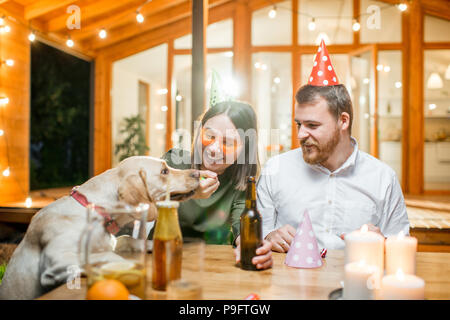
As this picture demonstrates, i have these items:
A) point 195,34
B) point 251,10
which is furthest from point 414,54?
point 195,34

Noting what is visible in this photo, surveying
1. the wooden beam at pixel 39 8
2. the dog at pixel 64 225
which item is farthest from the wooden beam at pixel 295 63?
the dog at pixel 64 225

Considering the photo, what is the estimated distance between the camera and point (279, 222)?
5.68ft

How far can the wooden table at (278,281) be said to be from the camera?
0.84m

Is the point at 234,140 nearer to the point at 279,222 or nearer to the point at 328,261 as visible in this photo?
the point at 279,222

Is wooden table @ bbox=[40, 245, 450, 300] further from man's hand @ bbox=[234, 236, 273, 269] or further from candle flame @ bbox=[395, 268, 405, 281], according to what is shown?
candle flame @ bbox=[395, 268, 405, 281]

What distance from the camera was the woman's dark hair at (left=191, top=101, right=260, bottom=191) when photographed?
1661 mm

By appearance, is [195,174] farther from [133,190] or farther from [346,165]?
[346,165]

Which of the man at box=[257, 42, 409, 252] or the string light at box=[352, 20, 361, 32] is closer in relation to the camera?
the man at box=[257, 42, 409, 252]

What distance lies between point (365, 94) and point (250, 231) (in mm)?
5241

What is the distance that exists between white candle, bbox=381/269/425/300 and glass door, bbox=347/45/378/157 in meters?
4.96

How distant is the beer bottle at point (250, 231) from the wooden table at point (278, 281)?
0.11 feet

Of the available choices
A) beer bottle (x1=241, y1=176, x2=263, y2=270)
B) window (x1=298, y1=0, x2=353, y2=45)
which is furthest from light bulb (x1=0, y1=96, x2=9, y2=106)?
window (x1=298, y1=0, x2=353, y2=45)

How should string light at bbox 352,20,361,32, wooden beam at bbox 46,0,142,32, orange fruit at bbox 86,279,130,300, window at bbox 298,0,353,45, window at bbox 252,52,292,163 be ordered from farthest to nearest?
window at bbox 252,52,292,163
window at bbox 298,0,353,45
string light at bbox 352,20,361,32
wooden beam at bbox 46,0,142,32
orange fruit at bbox 86,279,130,300

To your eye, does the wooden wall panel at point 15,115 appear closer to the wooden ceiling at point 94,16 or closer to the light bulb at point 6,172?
the light bulb at point 6,172
